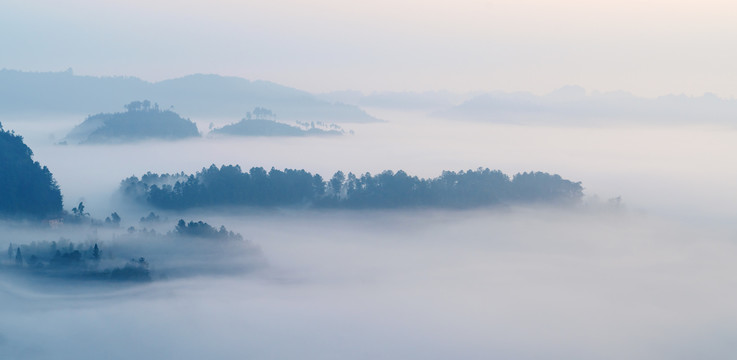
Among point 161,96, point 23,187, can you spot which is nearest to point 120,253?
point 23,187

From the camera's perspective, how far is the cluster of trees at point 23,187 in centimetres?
2680

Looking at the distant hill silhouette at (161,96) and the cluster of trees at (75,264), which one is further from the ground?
the distant hill silhouette at (161,96)

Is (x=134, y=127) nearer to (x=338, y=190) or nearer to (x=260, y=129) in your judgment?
(x=260, y=129)

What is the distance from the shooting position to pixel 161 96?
75.6 meters

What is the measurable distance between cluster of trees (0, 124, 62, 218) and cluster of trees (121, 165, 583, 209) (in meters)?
4.83

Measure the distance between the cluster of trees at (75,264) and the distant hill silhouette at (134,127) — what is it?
3315cm

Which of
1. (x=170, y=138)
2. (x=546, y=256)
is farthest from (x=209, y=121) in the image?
(x=546, y=256)

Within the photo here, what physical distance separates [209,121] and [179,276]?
5011 centimetres

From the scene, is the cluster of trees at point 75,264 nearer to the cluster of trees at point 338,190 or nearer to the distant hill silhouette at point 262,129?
the cluster of trees at point 338,190

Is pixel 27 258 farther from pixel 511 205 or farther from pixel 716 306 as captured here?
pixel 716 306

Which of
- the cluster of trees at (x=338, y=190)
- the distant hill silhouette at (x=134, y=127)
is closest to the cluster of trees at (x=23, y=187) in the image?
the cluster of trees at (x=338, y=190)

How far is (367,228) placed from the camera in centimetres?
3247

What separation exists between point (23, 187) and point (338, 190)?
1433 cm

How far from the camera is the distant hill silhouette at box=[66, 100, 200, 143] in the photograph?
5422 cm
